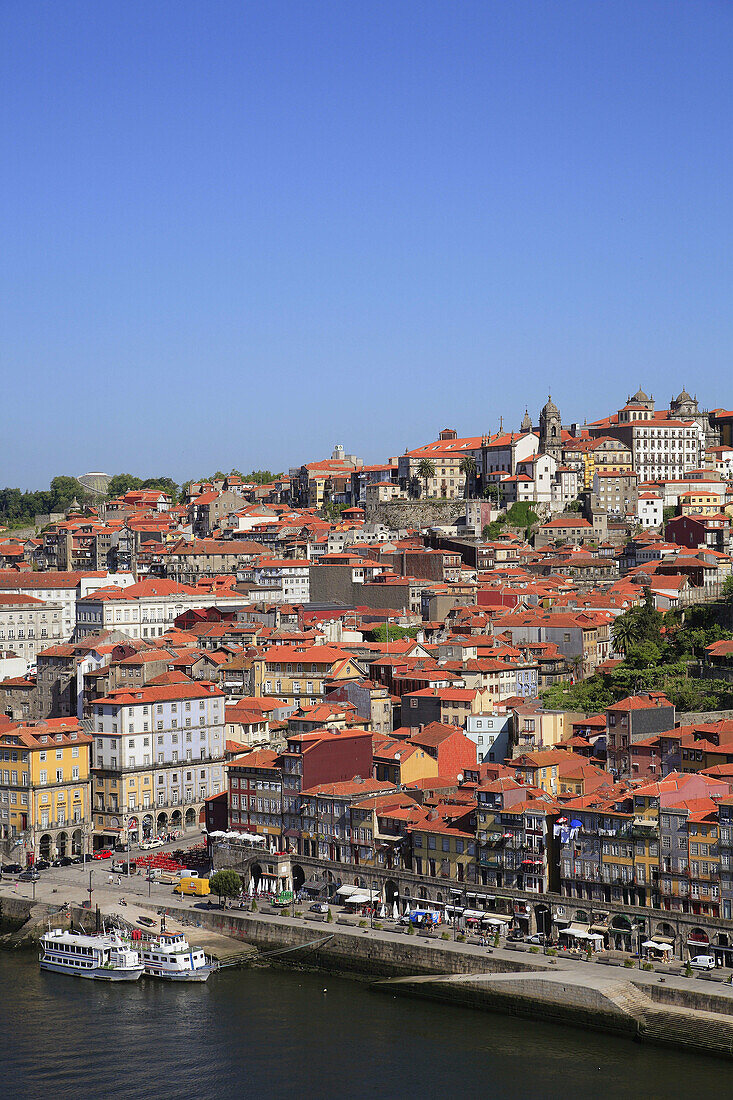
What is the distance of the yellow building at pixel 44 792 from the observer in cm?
5353

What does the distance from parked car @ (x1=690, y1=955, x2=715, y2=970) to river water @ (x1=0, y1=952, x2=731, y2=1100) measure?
9.71 ft

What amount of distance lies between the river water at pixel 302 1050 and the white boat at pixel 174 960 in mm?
578

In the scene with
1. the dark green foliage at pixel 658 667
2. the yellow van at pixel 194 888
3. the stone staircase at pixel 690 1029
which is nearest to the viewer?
the stone staircase at pixel 690 1029

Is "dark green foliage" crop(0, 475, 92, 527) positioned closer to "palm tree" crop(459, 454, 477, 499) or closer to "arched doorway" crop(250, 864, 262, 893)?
"palm tree" crop(459, 454, 477, 499)

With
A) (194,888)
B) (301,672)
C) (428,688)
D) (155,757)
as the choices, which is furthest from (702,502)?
(194,888)

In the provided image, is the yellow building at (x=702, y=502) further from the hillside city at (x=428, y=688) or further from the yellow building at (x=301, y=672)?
the yellow building at (x=301, y=672)

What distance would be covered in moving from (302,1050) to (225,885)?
977cm

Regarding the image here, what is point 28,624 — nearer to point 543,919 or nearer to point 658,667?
point 658,667

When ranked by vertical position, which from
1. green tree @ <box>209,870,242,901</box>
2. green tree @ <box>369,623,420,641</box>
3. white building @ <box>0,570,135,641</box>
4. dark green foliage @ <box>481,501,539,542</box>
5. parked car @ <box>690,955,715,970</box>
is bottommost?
parked car @ <box>690,955,715,970</box>

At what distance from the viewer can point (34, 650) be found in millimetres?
80812

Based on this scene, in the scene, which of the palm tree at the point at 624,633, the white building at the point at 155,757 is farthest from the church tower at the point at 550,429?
the white building at the point at 155,757

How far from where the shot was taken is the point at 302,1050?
3634 cm

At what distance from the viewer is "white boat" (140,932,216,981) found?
4194 cm

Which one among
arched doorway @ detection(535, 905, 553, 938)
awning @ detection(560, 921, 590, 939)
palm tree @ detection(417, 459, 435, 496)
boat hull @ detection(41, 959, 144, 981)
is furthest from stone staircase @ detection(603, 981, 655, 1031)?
palm tree @ detection(417, 459, 435, 496)
